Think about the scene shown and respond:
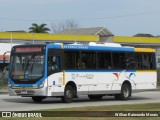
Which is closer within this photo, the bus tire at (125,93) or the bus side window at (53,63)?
the bus side window at (53,63)

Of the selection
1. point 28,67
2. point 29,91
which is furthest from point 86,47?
point 29,91

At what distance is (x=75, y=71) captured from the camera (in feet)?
74.7

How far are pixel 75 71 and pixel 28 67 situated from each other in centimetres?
235

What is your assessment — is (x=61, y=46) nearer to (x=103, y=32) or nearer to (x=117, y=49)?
(x=117, y=49)

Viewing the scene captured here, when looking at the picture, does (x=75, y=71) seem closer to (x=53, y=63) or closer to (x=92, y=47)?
(x=53, y=63)

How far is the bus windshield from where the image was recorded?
2159cm

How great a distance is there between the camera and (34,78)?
21562 mm

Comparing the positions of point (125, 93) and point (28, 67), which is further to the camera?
point (125, 93)

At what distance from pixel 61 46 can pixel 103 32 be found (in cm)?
7076

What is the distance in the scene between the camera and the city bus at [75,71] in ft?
71.0

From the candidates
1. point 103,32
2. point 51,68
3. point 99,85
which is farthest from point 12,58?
point 103,32

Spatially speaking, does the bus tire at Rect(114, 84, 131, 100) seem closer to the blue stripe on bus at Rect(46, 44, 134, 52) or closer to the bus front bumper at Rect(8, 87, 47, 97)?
the blue stripe on bus at Rect(46, 44, 134, 52)

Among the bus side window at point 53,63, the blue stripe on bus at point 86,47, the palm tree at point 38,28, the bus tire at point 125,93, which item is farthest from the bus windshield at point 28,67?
the palm tree at point 38,28

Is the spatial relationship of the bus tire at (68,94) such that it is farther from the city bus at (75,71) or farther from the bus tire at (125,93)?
the bus tire at (125,93)
